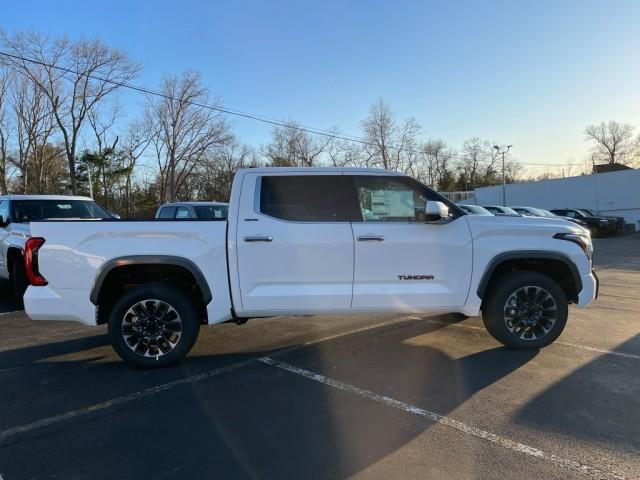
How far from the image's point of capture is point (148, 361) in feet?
15.9

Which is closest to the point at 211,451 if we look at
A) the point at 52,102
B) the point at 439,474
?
the point at 439,474

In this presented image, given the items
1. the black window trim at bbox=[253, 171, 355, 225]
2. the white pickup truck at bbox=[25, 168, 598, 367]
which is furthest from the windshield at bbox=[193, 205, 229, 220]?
the black window trim at bbox=[253, 171, 355, 225]

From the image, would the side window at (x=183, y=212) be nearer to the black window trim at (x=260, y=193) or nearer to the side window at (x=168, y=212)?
the side window at (x=168, y=212)

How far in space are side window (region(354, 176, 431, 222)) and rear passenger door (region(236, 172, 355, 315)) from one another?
0.33 meters

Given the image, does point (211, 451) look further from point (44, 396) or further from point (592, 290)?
point (592, 290)

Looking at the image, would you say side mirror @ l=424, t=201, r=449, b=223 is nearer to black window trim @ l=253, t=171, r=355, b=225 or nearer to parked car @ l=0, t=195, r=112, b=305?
black window trim @ l=253, t=171, r=355, b=225

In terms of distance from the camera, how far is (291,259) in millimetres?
4801

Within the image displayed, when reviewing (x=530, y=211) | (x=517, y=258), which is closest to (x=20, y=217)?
(x=517, y=258)

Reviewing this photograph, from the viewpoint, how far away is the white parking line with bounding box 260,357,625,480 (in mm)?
2941

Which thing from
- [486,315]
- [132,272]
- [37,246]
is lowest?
[486,315]

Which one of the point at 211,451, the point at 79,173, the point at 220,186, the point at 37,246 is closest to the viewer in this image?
the point at 211,451

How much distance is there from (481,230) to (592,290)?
1.44 metres

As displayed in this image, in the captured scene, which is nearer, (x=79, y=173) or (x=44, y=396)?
(x=44, y=396)

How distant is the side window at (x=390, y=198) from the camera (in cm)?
502
